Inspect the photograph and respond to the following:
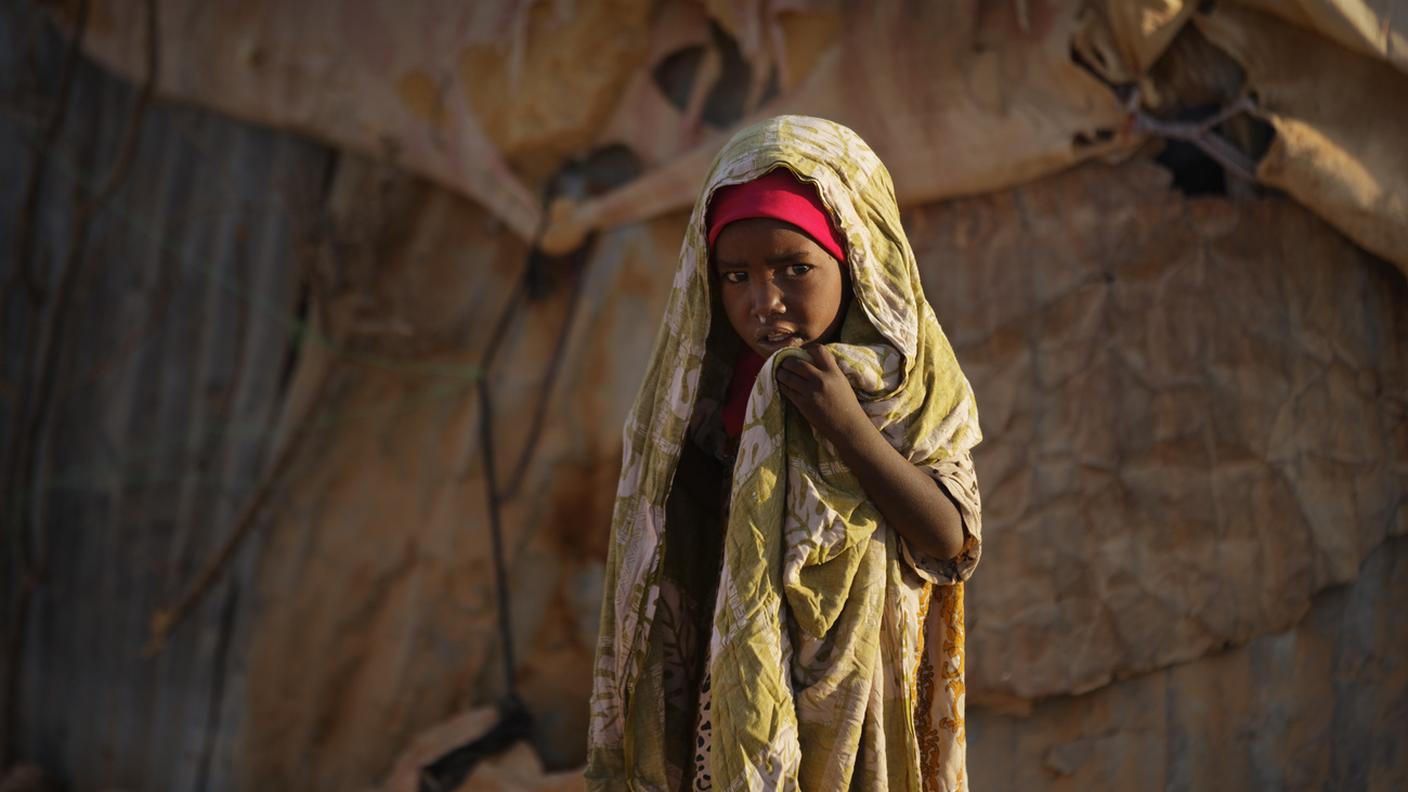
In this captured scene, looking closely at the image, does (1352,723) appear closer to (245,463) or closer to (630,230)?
(630,230)

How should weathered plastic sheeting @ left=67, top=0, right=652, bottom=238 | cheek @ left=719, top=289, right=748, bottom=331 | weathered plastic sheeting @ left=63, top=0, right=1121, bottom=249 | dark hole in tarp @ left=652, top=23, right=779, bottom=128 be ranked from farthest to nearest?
weathered plastic sheeting @ left=67, top=0, right=652, bottom=238 < dark hole in tarp @ left=652, top=23, right=779, bottom=128 < weathered plastic sheeting @ left=63, top=0, right=1121, bottom=249 < cheek @ left=719, top=289, right=748, bottom=331

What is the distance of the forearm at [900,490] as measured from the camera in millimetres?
1772

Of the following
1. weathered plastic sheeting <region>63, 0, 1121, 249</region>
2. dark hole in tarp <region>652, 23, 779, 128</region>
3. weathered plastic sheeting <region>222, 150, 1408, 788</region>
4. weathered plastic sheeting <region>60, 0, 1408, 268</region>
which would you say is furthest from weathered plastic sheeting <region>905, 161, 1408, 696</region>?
dark hole in tarp <region>652, 23, 779, 128</region>

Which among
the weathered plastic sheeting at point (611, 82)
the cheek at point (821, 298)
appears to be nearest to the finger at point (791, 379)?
the cheek at point (821, 298)

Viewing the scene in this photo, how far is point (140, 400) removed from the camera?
425cm

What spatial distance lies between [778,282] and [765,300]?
0.04 m

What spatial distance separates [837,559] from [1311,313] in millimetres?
1673

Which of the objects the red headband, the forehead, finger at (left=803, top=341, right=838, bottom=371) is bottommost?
finger at (left=803, top=341, right=838, bottom=371)

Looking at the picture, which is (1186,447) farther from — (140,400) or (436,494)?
(140,400)

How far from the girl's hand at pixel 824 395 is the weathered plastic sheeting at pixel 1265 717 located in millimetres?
1491

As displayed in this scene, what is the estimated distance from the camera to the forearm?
5.82 ft

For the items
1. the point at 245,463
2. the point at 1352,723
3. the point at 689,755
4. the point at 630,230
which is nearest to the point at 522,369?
the point at 630,230

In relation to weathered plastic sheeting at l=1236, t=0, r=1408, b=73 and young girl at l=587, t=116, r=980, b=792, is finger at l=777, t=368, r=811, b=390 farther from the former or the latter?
weathered plastic sheeting at l=1236, t=0, r=1408, b=73

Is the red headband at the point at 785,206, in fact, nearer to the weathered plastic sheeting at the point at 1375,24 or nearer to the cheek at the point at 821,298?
the cheek at the point at 821,298
